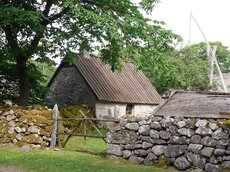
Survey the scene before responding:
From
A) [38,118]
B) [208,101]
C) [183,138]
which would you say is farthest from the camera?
[38,118]

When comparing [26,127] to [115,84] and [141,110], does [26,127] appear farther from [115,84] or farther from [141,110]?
[141,110]

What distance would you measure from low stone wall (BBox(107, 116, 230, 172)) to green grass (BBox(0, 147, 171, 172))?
18.6 inches

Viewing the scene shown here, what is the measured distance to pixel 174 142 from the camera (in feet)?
37.3

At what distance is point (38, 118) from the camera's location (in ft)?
51.8

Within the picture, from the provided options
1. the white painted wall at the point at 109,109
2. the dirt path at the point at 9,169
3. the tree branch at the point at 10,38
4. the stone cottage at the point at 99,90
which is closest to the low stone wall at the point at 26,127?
the dirt path at the point at 9,169

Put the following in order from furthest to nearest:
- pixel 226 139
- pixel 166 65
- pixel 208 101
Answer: pixel 166 65, pixel 208 101, pixel 226 139

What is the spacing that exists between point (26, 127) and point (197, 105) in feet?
24.5

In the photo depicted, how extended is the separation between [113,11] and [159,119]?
33.0 feet

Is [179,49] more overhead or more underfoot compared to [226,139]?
more overhead

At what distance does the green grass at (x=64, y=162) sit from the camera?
11.0 m

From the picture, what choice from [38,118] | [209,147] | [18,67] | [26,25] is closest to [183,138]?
[209,147]

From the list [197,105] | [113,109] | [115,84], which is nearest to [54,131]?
[197,105]

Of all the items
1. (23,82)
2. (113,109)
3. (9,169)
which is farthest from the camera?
(113,109)

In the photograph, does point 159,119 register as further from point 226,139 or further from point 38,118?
point 38,118
